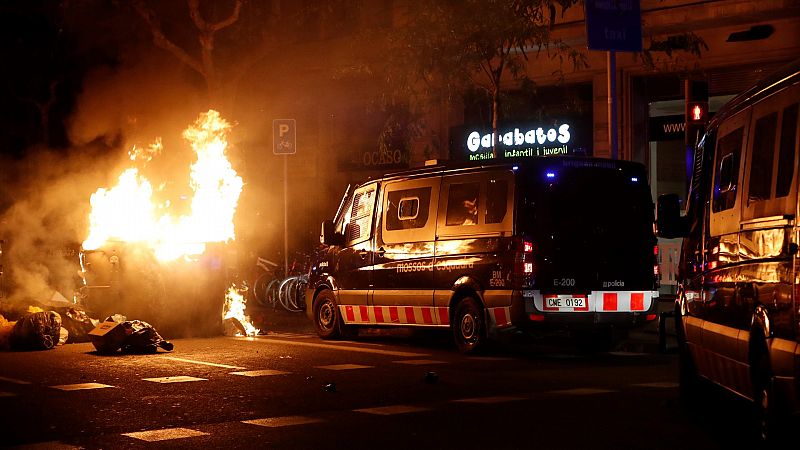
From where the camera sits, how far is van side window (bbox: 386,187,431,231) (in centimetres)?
1572

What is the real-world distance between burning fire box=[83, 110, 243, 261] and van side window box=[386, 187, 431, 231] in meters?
3.07

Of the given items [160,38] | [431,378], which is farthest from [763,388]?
[160,38]

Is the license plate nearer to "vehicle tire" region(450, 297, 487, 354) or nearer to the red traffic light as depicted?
"vehicle tire" region(450, 297, 487, 354)

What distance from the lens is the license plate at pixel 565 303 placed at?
14.1 metres

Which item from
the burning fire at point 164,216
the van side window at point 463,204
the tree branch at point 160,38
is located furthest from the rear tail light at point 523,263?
the tree branch at point 160,38

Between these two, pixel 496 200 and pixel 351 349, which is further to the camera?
pixel 351 349

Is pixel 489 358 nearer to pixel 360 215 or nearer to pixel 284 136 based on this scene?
pixel 360 215

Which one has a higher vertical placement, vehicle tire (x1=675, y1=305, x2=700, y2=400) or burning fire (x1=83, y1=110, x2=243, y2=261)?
burning fire (x1=83, y1=110, x2=243, y2=261)

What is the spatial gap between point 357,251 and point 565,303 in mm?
3675

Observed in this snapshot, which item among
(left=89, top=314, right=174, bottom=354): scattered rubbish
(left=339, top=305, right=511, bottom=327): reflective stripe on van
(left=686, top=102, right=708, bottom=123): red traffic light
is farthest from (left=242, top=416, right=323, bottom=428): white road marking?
(left=686, top=102, right=708, bottom=123): red traffic light

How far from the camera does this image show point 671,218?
1025cm

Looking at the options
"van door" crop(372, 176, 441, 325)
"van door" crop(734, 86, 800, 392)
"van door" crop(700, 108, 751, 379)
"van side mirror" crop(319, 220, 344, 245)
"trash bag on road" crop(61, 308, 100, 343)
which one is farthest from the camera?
"van side mirror" crop(319, 220, 344, 245)

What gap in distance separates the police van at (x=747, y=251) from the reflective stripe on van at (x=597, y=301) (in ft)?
12.4

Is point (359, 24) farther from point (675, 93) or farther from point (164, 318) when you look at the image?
point (164, 318)
